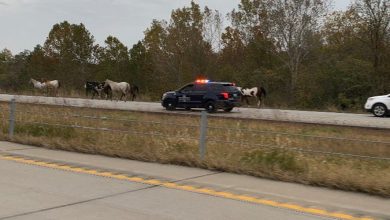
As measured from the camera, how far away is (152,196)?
7.41 m

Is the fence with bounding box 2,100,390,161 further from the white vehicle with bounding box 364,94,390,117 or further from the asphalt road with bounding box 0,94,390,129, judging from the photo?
the white vehicle with bounding box 364,94,390,117

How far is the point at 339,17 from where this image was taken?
173ft

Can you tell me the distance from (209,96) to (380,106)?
8972mm

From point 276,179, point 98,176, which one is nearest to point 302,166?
point 276,179

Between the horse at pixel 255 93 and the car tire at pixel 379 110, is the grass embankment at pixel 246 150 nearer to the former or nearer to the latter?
the car tire at pixel 379 110

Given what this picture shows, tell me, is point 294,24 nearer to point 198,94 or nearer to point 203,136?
point 198,94

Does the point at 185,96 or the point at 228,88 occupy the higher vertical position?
the point at 228,88

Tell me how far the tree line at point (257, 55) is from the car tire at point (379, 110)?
362 inches

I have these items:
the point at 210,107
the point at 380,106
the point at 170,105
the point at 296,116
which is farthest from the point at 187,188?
the point at 380,106

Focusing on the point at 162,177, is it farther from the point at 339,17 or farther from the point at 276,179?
the point at 339,17

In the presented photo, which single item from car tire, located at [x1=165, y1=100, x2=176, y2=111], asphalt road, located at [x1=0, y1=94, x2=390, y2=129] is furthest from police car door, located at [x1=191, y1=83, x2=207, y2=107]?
car tire, located at [x1=165, y1=100, x2=176, y2=111]

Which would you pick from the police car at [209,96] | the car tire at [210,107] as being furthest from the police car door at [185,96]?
the car tire at [210,107]

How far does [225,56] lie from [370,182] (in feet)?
161

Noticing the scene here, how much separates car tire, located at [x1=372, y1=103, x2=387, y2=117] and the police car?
23.7 ft
